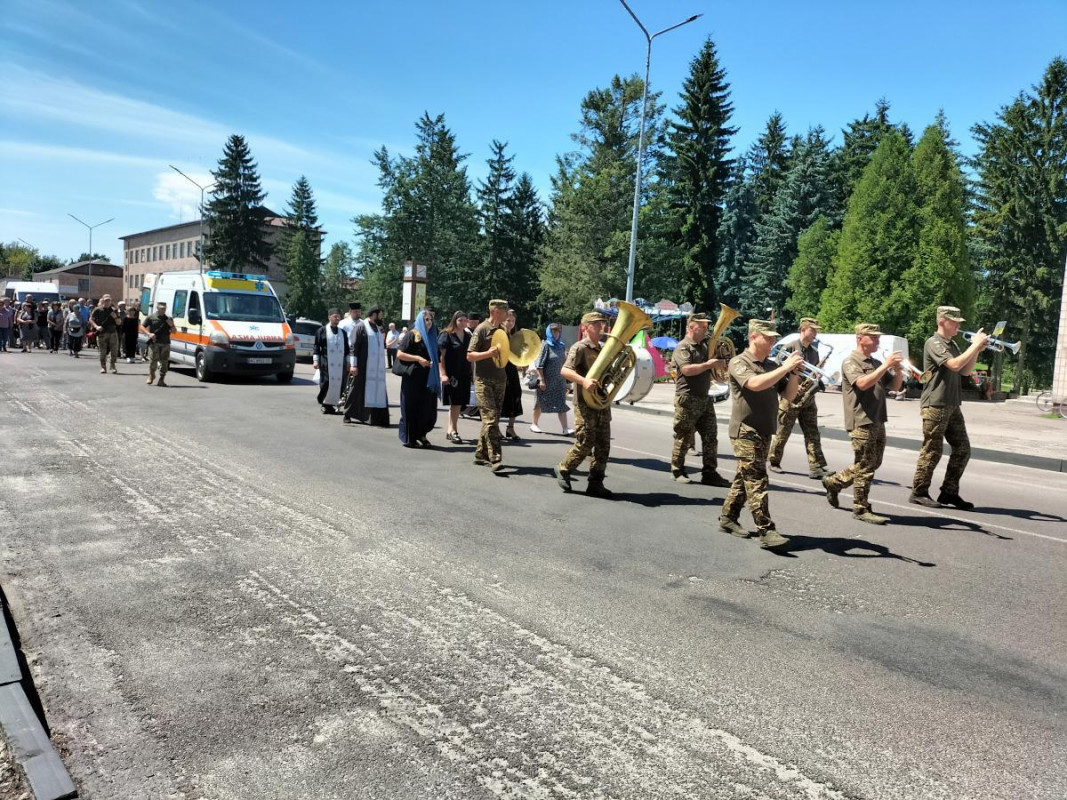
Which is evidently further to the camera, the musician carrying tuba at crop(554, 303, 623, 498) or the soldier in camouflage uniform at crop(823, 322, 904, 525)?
the musician carrying tuba at crop(554, 303, 623, 498)

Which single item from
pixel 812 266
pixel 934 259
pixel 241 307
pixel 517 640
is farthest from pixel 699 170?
pixel 517 640

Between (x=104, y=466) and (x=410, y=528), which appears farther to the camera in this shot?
(x=104, y=466)

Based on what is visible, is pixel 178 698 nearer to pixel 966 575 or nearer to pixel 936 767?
pixel 936 767

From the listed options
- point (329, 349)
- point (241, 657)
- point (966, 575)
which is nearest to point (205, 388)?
point (329, 349)

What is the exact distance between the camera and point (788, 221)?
45969 mm

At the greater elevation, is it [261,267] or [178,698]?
[261,267]

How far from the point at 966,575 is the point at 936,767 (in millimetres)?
3033

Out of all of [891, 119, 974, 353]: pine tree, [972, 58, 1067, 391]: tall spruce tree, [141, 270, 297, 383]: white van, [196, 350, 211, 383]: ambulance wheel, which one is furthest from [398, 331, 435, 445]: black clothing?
[972, 58, 1067, 391]: tall spruce tree

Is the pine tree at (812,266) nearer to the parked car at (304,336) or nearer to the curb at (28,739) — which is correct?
the parked car at (304,336)

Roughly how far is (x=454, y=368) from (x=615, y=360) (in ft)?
12.8

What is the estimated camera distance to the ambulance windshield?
61.4 ft

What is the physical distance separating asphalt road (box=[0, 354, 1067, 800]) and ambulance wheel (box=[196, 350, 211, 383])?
10.4 metres

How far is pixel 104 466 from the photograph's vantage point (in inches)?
319

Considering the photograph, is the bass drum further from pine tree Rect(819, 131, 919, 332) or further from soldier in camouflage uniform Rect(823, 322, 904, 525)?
pine tree Rect(819, 131, 919, 332)
